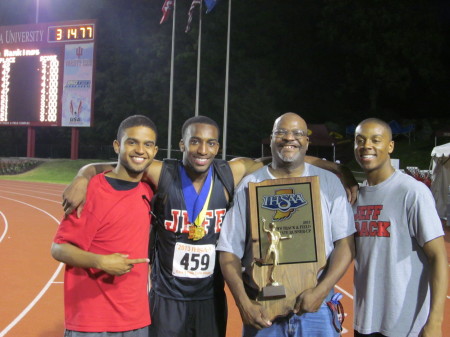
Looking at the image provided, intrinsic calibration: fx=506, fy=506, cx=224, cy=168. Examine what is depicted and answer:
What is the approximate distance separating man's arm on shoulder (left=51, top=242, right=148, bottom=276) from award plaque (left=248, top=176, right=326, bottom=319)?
2.26 feet

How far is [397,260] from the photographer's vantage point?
2.80 m

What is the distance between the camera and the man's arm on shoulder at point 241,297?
8.55 ft

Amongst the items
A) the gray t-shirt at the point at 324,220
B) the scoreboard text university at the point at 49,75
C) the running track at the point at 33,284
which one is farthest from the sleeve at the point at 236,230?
the scoreboard text university at the point at 49,75

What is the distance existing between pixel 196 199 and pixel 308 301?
967mm

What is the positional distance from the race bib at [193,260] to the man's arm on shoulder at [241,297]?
0.32 m

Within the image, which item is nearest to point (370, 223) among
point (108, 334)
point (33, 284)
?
point (108, 334)

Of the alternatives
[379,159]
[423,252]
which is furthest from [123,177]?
[423,252]

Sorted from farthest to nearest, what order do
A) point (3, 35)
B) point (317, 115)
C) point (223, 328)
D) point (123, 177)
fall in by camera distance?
1. point (317, 115)
2. point (3, 35)
3. point (223, 328)
4. point (123, 177)

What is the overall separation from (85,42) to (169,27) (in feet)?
48.4

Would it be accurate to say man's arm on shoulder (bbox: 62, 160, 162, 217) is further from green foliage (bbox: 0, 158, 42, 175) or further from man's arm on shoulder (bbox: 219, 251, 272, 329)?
green foliage (bbox: 0, 158, 42, 175)

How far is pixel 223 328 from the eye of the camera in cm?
320

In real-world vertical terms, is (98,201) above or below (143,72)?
below

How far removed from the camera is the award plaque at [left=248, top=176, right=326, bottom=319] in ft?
8.61

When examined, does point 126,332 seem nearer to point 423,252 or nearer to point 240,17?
point 423,252
